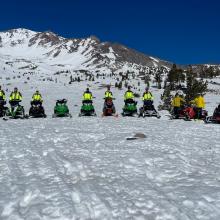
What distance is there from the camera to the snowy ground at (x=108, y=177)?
23.7 feet

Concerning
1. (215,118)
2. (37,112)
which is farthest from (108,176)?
→ (37,112)

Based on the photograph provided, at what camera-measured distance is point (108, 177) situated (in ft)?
30.2

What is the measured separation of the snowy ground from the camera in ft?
23.7

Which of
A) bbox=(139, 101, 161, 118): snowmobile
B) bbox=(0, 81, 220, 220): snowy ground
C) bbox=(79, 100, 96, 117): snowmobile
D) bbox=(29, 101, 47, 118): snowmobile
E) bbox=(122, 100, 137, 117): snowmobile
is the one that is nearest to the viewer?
bbox=(0, 81, 220, 220): snowy ground

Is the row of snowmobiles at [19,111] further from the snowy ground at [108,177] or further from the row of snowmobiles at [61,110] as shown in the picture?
the snowy ground at [108,177]

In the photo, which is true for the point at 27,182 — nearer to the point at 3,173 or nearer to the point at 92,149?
the point at 3,173

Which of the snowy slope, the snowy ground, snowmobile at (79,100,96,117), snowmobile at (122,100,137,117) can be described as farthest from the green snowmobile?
the snowy ground

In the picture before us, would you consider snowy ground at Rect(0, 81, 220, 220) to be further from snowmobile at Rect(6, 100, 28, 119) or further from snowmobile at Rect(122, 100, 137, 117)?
snowmobile at Rect(122, 100, 137, 117)

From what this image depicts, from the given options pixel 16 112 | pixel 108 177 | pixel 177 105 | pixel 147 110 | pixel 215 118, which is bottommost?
pixel 108 177

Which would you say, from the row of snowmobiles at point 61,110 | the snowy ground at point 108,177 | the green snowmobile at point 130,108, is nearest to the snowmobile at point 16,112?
the row of snowmobiles at point 61,110

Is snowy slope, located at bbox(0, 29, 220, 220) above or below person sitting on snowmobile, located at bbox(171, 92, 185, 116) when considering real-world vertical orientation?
below

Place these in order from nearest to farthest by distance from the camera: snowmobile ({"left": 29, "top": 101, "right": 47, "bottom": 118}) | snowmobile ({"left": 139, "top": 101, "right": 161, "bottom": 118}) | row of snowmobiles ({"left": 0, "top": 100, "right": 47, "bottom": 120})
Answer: row of snowmobiles ({"left": 0, "top": 100, "right": 47, "bottom": 120}) → snowmobile ({"left": 29, "top": 101, "right": 47, "bottom": 118}) → snowmobile ({"left": 139, "top": 101, "right": 161, "bottom": 118})

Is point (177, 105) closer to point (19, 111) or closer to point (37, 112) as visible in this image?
point (37, 112)

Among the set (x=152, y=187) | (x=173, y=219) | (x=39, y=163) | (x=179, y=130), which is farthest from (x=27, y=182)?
(x=179, y=130)
